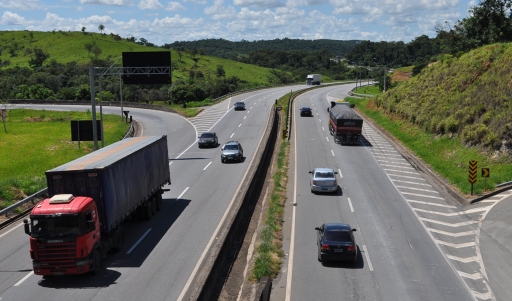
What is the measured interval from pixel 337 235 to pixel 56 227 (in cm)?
1112

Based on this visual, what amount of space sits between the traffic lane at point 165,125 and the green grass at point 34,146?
3376 mm

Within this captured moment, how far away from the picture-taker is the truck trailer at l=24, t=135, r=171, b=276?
19.2 metres

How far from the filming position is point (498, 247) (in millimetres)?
26172

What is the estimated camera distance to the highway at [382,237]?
20812mm

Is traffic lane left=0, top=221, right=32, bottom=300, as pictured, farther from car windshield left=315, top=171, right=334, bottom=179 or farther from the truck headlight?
car windshield left=315, top=171, right=334, bottom=179

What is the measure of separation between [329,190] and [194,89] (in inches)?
3022

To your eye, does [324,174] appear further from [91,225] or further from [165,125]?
[165,125]

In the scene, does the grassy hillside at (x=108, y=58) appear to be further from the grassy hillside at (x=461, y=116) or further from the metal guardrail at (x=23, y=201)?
the metal guardrail at (x=23, y=201)

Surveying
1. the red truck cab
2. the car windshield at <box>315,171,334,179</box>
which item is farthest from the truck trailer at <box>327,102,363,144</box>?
the red truck cab

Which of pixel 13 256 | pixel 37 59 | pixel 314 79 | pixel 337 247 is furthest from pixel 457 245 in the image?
pixel 37 59

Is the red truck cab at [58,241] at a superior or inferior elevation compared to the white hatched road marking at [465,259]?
superior

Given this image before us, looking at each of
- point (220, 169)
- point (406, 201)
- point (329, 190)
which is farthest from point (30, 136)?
point (406, 201)

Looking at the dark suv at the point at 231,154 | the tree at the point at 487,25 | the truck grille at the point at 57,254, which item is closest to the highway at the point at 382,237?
the dark suv at the point at 231,154

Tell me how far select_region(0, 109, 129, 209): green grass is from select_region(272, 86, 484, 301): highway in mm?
15797
